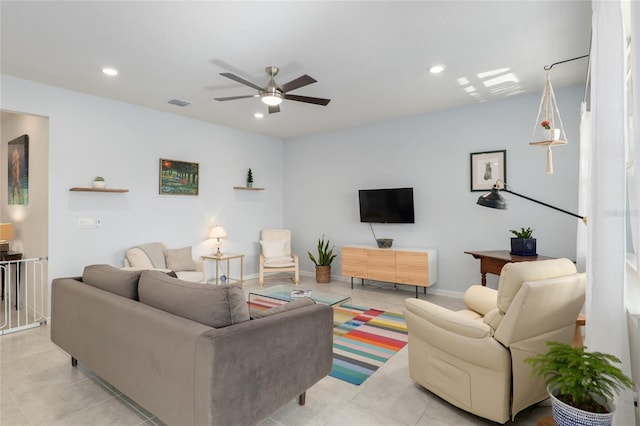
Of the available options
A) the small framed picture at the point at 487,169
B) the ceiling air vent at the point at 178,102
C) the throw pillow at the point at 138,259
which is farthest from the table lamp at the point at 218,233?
the small framed picture at the point at 487,169

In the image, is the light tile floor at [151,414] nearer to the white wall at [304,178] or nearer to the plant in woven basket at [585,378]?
the plant in woven basket at [585,378]

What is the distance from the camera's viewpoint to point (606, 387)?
134 cm

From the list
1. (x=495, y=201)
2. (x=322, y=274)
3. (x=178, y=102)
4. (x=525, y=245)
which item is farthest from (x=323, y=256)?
(x=495, y=201)

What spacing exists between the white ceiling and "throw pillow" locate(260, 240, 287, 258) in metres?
2.70

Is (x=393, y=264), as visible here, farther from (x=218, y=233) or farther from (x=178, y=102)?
(x=178, y=102)

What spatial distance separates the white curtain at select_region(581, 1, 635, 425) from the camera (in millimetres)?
1423

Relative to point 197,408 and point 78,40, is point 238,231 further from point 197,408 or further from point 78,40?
point 197,408

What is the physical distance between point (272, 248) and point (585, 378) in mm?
5219

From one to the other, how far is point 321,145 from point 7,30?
4588mm

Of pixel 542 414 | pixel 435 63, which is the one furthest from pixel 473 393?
pixel 435 63

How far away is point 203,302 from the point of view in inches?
71.3

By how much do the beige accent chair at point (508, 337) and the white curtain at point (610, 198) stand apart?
36 centimetres

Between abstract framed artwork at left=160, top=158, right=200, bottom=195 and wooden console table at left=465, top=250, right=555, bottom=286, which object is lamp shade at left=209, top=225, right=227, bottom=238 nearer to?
abstract framed artwork at left=160, top=158, right=200, bottom=195

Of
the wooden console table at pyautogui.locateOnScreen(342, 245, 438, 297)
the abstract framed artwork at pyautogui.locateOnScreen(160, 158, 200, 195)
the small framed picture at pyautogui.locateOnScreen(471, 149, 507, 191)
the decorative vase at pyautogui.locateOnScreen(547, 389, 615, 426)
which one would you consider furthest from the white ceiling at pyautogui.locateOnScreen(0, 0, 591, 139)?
the decorative vase at pyautogui.locateOnScreen(547, 389, 615, 426)
